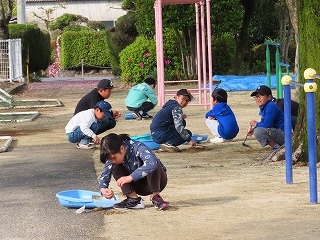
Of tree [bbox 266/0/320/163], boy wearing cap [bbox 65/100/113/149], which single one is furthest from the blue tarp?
tree [bbox 266/0/320/163]

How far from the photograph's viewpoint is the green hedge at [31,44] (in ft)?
128

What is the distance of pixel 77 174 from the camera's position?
11.2 metres

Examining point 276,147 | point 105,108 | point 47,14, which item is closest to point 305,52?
point 276,147

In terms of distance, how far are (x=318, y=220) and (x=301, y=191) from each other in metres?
1.57

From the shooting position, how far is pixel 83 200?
856cm

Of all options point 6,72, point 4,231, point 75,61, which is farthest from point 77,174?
point 75,61

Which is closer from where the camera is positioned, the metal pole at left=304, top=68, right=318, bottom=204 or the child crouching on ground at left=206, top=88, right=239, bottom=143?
the metal pole at left=304, top=68, right=318, bottom=204

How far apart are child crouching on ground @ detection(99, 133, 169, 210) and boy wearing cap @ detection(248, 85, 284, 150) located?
4.31m

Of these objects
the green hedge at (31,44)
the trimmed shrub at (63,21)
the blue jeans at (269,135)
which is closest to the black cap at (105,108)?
the blue jeans at (269,135)

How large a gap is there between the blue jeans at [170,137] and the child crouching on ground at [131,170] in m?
4.89

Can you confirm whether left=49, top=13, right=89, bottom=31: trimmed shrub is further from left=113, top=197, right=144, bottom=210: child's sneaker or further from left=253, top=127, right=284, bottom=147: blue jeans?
left=113, top=197, right=144, bottom=210: child's sneaker

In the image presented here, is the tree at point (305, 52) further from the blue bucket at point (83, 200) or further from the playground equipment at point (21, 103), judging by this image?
the playground equipment at point (21, 103)

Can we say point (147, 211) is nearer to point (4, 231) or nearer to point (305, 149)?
point (4, 231)

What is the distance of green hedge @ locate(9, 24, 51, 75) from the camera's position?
38.9 meters
